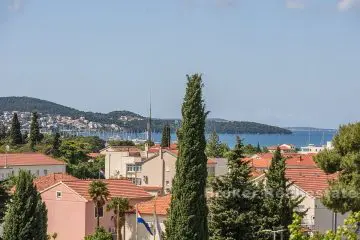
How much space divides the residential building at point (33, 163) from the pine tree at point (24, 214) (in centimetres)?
6194

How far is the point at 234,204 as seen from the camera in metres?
31.5

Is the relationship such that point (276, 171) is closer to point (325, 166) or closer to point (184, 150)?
point (325, 166)

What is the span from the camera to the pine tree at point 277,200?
3183cm

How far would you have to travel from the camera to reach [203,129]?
29.0 meters

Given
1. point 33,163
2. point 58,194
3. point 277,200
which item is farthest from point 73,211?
point 33,163

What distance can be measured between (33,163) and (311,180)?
60263 millimetres

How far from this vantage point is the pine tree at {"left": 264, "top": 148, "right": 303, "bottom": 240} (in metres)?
31.8

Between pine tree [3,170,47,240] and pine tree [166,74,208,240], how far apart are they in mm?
5839

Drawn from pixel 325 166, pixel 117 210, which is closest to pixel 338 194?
pixel 325 166

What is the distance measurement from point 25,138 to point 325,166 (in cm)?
12317

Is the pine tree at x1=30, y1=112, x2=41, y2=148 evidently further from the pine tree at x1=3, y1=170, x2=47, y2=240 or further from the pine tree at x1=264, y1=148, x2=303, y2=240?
the pine tree at x1=264, y1=148, x2=303, y2=240

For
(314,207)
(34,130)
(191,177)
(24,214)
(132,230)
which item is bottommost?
(132,230)

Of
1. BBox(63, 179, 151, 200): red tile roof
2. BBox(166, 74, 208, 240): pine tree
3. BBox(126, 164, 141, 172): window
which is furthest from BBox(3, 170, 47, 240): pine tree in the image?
BBox(126, 164, 141, 172): window

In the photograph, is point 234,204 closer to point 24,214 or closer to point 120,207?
point 24,214
